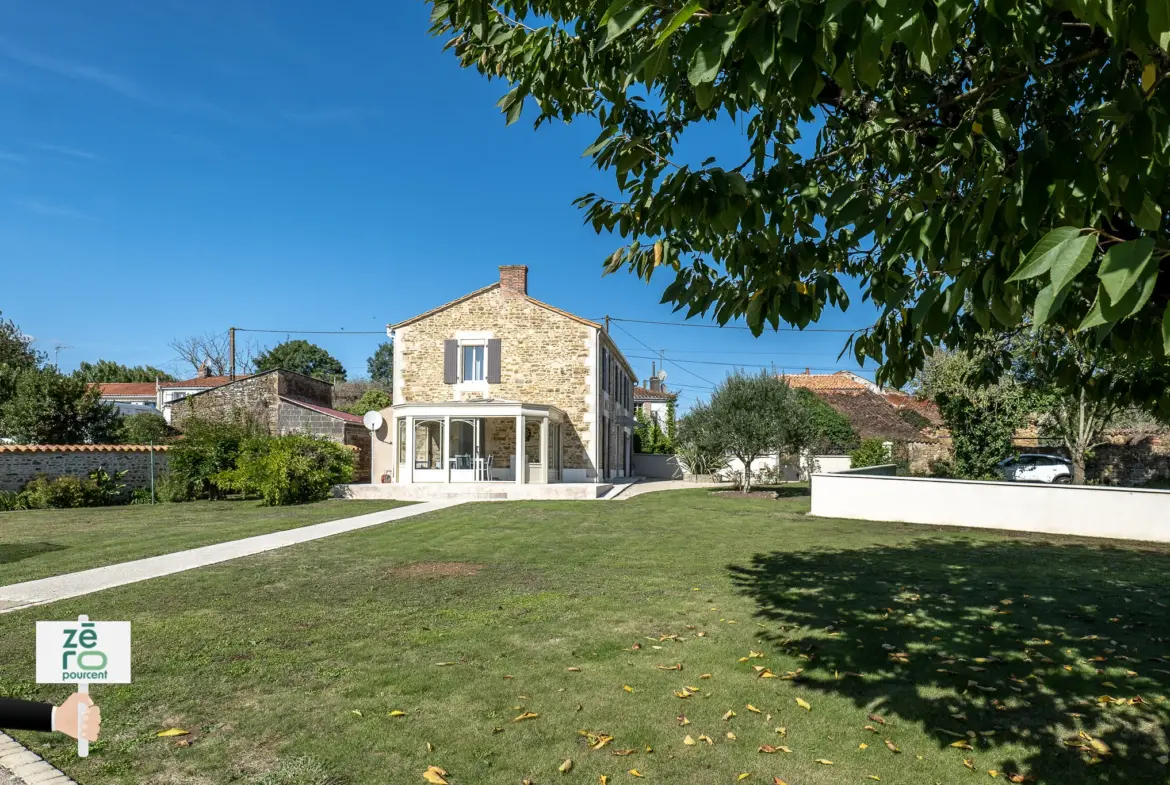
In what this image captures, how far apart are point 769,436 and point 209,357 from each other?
4574cm

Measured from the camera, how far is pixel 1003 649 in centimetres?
559

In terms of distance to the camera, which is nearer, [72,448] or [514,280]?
[72,448]

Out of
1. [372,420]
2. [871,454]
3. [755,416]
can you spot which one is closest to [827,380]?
[871,454]

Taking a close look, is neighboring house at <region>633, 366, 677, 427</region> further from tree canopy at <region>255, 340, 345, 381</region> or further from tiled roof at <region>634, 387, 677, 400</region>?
tree canopy at <region>255, 340, 345, 381</region>

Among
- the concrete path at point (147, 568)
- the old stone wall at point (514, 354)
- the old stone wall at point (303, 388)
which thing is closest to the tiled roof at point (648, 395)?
the old stone wall at point (303, 388)

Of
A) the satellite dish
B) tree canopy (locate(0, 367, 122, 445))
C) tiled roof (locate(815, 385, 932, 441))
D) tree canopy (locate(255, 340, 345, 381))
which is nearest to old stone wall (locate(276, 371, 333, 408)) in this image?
the satellite dish

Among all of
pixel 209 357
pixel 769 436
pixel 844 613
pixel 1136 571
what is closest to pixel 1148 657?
pixel 844 613

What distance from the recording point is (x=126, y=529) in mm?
13062

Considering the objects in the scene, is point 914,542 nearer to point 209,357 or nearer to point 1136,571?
point 1136,571

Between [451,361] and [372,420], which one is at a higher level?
[451,361]

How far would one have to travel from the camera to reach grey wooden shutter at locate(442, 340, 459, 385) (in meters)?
25.4

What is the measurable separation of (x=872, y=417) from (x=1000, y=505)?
2169cm

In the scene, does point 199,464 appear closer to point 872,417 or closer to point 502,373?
point 502,373

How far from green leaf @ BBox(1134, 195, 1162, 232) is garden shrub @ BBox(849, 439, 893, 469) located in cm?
2829
